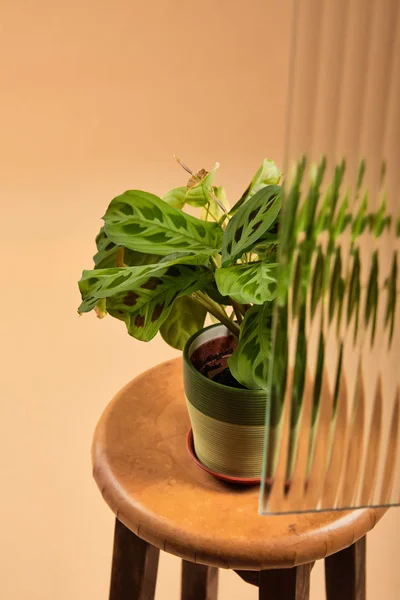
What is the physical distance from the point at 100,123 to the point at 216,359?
1.15 meters

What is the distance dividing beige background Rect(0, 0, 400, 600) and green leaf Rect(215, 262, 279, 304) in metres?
0.94

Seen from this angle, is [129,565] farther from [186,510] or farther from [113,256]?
[113,256]

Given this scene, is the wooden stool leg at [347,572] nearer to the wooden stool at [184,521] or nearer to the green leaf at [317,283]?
the wooden stool at [184,521]

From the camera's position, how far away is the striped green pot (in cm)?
57

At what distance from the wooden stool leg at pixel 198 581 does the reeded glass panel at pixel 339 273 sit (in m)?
0.65

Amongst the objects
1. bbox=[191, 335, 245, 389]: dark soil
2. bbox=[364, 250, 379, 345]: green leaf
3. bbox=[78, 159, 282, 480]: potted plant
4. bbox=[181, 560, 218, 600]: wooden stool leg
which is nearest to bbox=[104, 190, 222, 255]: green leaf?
bbox=[78, 159, 282, 480]: potted plant

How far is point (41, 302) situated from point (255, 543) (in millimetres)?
1057

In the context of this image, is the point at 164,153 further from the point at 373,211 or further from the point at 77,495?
the point at 373,211

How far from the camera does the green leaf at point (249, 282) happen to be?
0.49 metres

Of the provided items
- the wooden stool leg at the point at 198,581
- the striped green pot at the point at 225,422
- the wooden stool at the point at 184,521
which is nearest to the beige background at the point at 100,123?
the wooden stool leg at the point at 198,581

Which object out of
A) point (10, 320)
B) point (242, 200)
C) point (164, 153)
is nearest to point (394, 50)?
point (242, 200)

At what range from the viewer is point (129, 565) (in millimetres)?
680

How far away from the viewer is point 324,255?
0.90 feet

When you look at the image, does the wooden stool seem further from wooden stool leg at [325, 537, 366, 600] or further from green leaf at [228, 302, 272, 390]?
green leaf at [228, 302, 272, 390]
